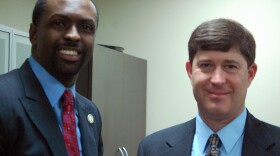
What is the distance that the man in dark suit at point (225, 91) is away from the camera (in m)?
1.13

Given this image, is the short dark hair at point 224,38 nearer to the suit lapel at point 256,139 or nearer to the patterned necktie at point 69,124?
the suit lapel at point 256,139

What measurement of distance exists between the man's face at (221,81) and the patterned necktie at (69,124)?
49 cm

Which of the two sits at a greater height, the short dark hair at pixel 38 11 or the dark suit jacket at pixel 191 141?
the short dark hair at pixel 38 11

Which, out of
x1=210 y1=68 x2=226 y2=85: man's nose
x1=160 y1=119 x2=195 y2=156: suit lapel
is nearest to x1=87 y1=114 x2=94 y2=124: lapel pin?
x1=160 y1=119 x2=195 y2=156: suit lapel

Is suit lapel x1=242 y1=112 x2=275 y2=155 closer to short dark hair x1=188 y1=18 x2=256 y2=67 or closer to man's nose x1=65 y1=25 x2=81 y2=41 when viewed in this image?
short dark hair x1=188 y1=18 x2=256 y2=67

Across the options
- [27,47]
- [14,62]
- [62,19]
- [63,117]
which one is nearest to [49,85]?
[63,117]

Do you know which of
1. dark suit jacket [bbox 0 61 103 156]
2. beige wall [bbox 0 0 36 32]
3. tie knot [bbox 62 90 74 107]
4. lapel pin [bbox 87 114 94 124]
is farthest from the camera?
beige wall [bbox 0 0 36 32]

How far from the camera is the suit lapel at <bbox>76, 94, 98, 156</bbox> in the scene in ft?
4.29

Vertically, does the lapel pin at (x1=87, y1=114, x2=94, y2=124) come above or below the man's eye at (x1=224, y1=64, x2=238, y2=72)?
below

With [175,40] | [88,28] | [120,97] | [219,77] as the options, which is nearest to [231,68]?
[219,77]

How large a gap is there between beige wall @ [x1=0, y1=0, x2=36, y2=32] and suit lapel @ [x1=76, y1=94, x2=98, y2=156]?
4.91ft

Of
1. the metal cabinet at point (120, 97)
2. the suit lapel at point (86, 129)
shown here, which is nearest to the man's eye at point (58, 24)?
the suit lapel at point (86, 129)

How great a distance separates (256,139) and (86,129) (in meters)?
0.67

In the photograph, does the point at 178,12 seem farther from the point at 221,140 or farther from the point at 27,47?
the point at 221,140
